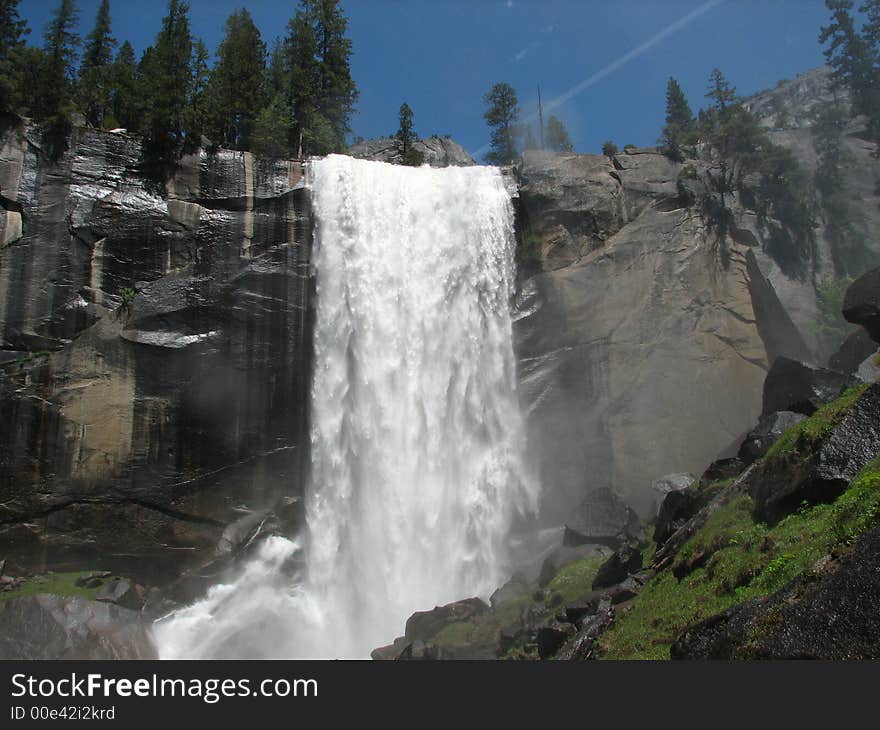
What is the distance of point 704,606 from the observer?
12570 millimetres

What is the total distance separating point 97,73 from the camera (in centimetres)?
4000

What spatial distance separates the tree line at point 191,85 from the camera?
107 feet

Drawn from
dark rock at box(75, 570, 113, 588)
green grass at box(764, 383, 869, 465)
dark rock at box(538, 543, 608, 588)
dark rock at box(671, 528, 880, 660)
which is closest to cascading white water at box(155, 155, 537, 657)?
dark rock at box(75, 570, 113, 588)

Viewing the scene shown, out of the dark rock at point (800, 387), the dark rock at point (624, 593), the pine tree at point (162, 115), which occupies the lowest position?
the dark rock at point (624, 593)

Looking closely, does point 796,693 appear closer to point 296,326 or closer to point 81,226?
point 296,326

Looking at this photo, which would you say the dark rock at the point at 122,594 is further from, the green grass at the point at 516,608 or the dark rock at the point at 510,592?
the dark rock at the point at 510,592

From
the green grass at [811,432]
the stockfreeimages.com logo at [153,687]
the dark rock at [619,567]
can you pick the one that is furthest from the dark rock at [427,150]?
the stockfreeimages.com logo at [153,687]

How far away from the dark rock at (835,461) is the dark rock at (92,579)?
2580 centimetres

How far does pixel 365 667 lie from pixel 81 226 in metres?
27.7

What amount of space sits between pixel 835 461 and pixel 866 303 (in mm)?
10079

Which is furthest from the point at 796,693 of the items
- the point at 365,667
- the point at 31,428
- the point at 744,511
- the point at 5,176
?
the point at 5,176

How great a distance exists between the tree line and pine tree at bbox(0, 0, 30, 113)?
50mm

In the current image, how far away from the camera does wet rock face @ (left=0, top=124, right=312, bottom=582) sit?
1121 inches

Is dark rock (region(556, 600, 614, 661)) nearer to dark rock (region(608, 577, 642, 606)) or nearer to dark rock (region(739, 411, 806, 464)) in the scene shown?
dark rock (region(608, 577, 642, 606))
